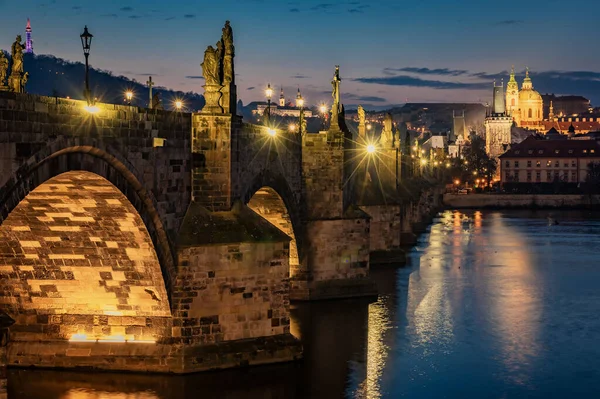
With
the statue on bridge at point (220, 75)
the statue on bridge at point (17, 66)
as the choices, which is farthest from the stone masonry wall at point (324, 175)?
the statue on bridge at point (17, 66)

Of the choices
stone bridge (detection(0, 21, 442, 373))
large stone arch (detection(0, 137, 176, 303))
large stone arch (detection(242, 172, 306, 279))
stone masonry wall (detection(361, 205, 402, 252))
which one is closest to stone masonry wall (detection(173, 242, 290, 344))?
stone bridge (detection(0, 21, 442, 373))

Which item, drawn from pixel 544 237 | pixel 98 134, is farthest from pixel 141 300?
pixel 544 237

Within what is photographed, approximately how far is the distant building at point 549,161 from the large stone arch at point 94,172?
133m

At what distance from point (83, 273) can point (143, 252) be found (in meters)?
1.66

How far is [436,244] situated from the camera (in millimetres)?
74125

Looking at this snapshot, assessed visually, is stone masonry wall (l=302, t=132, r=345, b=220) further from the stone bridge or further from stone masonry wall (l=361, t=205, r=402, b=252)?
stone masonry wall (l=361, t=205, r=402, b=252)

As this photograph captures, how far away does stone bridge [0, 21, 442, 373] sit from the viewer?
23.6 meters

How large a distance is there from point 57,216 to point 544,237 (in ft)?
211

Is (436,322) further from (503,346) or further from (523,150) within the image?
(523,150)

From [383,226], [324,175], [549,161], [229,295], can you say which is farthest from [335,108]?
[549,161]

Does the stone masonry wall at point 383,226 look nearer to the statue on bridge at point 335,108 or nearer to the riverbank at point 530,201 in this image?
the statue on bridge at point 335,108

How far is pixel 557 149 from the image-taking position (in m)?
158

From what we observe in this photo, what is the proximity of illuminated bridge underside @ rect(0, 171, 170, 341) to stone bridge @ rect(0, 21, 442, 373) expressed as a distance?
30 millimetres

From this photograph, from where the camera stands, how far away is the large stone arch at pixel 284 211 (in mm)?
38188
